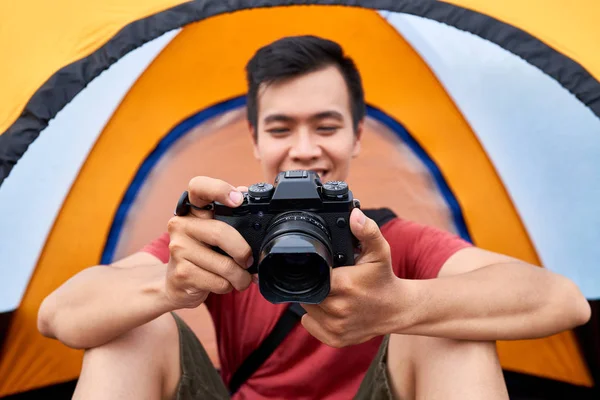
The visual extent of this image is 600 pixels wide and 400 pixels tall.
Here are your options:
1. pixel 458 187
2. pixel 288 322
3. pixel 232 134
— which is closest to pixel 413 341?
pixel 288 322

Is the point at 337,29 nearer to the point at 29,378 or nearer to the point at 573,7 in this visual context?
the point at 573,7

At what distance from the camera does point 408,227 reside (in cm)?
134

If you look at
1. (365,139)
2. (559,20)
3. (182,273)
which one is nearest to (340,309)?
(182,273)

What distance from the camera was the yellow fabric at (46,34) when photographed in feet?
3.76

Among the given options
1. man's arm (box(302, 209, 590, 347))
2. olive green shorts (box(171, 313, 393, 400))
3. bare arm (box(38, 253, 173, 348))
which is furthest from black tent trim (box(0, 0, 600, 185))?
olive green shorts (box(171, 313, 393, 400))

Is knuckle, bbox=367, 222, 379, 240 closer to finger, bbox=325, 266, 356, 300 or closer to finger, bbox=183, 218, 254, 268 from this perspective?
finger, bbox=325, 266, 356, 300

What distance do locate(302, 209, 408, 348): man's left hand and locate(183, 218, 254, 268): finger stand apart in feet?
0.45

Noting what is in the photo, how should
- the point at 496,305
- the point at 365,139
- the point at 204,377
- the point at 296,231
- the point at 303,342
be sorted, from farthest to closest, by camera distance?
1. the point at 365,139
2. the point at 303,342
3. the point at 204,377
4. the point at 496,305
5. the point at 296,231

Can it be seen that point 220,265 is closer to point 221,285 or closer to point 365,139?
point 221,285

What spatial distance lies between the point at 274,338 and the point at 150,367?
33 cm

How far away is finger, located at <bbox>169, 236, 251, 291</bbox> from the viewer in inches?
34.5

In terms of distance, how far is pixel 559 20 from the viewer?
1185 mm

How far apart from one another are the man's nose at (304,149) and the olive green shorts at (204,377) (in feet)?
1.41

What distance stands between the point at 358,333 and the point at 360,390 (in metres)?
0.24
